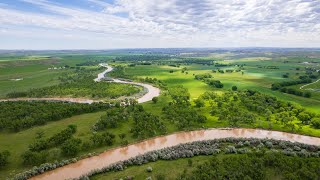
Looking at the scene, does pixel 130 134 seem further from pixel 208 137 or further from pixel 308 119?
pixel 308 119

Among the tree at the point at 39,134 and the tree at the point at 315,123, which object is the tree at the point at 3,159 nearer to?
the tree at the point at 39,134

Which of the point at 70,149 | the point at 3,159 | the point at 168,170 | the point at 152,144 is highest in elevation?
the point at 3,159

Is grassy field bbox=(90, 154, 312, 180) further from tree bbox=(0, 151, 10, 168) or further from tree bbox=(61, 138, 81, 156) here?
tree bbox=(0, 151, 10, 168)

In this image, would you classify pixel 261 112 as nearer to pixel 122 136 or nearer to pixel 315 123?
pixel 315 123

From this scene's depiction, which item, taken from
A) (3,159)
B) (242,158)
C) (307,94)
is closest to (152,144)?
(242,158)

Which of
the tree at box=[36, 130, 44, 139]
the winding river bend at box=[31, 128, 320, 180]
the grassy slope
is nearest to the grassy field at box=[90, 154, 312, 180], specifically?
the grassy slope

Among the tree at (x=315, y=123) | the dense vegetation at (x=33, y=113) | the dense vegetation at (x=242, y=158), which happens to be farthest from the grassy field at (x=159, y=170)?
the tree at (x=315, y=123)
